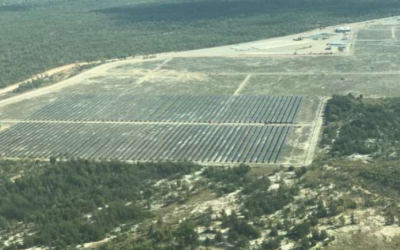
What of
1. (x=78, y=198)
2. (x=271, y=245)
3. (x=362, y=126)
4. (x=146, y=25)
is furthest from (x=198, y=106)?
(x=146, y=25)

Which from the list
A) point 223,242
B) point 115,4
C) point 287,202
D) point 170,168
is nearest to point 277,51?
A: point 170,168

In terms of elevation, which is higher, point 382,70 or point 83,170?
point 83,170

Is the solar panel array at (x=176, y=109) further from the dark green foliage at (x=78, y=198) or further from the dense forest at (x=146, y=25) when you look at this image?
the dense forest at (x=146, y=25)

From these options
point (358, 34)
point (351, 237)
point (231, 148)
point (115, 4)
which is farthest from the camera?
point (115, 4)

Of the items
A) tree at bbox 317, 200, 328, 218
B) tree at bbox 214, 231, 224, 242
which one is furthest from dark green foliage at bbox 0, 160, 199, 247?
tree at bbox 317, 200, 328, 218

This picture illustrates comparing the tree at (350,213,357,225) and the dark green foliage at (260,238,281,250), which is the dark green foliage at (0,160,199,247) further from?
the tree at (350,213,357,225)

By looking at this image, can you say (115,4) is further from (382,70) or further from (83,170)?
(83,170)
